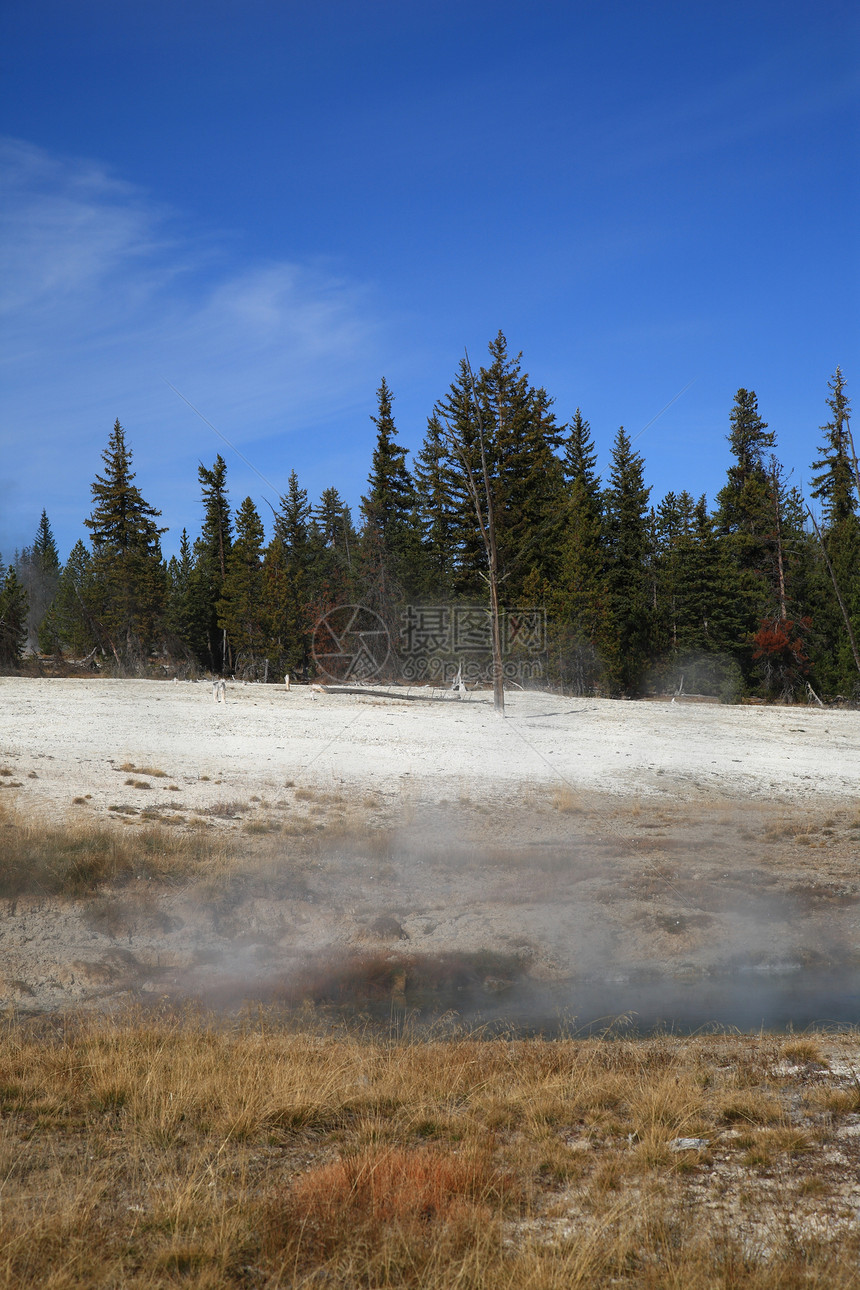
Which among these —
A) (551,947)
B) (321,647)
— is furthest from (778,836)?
(321,647)

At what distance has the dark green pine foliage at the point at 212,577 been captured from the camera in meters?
60.8

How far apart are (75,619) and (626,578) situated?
41.0 metres

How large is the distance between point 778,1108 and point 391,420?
61.8 m

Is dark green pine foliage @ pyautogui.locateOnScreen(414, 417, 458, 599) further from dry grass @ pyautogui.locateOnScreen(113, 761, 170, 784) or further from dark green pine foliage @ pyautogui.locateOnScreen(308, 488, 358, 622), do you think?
dry grass @ pyautogui.locateOnScreen(113, 761, 170, 784)

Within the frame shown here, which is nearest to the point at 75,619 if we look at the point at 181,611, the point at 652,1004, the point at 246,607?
the point at 181,611

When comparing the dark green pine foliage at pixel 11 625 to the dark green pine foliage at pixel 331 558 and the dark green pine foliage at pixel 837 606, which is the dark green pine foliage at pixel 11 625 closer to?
the dark green pine foliage at pixel 331 558

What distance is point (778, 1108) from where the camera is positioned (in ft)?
20.6

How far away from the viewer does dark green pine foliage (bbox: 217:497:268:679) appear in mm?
51875

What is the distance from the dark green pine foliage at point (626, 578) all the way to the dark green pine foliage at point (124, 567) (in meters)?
27.8

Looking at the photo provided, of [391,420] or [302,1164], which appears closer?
[302,1164]

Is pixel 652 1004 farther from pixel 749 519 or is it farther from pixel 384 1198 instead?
pixel 749 519

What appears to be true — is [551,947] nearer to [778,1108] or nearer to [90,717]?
[778,1108]

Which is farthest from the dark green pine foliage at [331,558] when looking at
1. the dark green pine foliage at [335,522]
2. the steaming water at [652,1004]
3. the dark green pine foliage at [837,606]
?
the steaming water at [652,1004]

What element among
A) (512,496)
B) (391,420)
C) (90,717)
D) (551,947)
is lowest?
(551,947)
